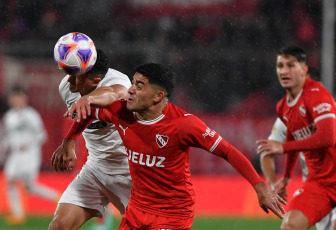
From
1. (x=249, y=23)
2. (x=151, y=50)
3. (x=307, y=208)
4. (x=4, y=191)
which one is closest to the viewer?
(x=307, y=208)

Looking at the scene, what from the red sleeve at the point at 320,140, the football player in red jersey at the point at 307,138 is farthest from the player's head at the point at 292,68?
the red sleeve at the point at 320,140

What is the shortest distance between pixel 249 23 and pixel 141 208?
10.3 m

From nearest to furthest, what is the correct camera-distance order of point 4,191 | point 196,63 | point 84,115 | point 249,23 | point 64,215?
point 84,115, point 64,215, point 4,191, point 196,63, point 249,23

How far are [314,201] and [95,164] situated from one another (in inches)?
78.6

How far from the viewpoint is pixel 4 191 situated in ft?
36.2

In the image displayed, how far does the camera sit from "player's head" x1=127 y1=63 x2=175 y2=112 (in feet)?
14.9

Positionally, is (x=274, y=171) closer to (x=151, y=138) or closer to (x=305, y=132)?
(x=305, y=132)

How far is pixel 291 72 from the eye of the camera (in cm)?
573

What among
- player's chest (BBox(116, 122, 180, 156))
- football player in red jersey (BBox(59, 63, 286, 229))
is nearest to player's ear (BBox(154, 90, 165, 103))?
football player in red jersey (BBox(59, 63, 286, 229))

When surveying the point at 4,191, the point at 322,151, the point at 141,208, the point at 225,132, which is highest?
the point at 322,151

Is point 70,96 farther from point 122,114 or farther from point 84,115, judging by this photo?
point 84,115

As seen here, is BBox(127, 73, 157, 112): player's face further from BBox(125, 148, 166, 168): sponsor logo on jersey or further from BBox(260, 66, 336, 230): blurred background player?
BBox(260, 66, 336, 230): blurred background player

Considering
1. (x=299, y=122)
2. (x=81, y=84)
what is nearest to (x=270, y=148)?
(x=299, y=122)

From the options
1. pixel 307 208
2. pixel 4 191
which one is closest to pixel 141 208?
pixel 307 208
